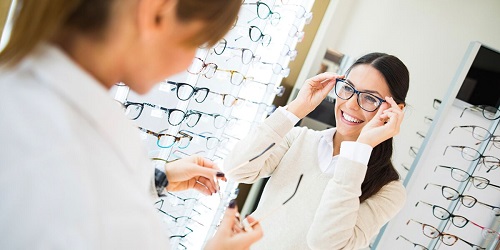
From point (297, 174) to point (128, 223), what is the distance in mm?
913

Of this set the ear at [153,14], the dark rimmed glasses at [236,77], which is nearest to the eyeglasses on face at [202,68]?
the dark rimmed glasses at [236,77]

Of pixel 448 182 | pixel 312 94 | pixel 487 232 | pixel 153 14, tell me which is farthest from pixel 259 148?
pixel 487 232

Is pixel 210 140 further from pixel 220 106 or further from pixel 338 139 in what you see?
pixel 338 139

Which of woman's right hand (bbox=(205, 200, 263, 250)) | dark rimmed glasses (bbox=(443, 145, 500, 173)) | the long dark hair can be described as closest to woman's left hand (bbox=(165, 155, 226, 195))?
woman's right hand (bbox=(205, 200, 263, 250))

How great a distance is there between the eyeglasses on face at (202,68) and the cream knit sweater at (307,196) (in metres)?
0.32

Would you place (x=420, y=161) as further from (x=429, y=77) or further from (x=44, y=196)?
(x=44, y=196)

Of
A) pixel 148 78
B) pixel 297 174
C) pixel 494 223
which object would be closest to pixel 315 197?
pixel 297 174

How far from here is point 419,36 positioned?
2.71 meters

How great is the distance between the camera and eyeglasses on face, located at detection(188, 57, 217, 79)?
52.5 inches

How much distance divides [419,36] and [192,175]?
8.06 feet

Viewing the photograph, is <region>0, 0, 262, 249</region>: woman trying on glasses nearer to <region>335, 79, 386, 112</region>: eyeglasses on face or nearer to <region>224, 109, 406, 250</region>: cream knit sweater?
<region>224, 109, 406, 250</region>: cream knit sweater

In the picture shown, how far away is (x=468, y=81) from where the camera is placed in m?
2.17

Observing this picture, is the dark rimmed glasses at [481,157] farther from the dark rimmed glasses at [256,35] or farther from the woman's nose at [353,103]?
the dark rimmed glasses at [256,35]

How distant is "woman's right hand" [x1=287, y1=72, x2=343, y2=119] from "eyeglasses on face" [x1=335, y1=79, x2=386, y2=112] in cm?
6
